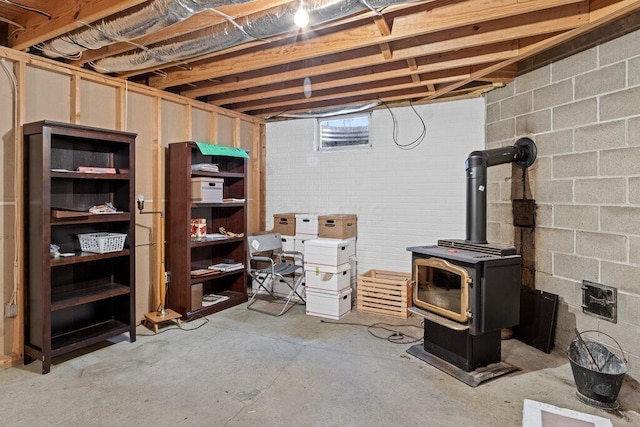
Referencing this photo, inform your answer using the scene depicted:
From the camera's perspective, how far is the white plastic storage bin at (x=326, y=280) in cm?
393

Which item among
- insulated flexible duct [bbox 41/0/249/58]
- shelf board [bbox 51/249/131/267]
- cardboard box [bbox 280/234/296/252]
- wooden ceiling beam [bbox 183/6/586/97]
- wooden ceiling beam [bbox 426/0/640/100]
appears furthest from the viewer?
cardboard box [bbox 280/234/296/252]

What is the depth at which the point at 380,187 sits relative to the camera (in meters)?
4.54

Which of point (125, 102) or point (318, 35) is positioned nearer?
point (318, 35)

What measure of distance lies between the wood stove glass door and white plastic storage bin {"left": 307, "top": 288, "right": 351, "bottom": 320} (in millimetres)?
1019

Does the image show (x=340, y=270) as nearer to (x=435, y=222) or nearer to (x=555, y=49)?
(x=435, y=222)

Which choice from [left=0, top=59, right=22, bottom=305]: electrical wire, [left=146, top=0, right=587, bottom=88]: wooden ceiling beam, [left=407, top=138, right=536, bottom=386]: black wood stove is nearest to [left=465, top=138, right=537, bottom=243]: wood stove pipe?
[left=407, top=138, right=536, bottom=386]: black wood stove

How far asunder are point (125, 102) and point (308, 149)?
225 cm

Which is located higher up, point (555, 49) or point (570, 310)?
point (555, 49)

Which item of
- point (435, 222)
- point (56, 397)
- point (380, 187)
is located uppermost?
point (380, 187)

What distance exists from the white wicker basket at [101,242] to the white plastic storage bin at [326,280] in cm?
186

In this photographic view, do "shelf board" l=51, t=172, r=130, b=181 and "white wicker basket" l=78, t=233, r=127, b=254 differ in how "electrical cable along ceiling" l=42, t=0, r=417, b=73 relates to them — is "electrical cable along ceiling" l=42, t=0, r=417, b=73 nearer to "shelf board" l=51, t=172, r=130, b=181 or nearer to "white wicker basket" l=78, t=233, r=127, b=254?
"shelf board" l=51, t=172, r=130, b=181

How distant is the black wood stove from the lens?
2.60 meters

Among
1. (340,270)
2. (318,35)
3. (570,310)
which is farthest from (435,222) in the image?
(318,35)

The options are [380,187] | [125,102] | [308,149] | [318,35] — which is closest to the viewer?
[318,35]
